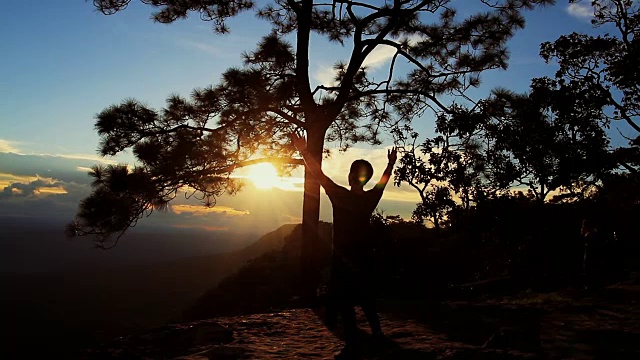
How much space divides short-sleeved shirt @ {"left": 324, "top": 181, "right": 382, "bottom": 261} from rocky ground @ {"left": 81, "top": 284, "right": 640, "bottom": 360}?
1.00 m

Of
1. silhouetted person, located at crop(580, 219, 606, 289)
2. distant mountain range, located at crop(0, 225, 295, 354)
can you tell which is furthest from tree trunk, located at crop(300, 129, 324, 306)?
distant mountain range, located at crop(0, 225, 295, 354)

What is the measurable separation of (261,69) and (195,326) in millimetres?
4428

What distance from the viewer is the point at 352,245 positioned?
3.84m

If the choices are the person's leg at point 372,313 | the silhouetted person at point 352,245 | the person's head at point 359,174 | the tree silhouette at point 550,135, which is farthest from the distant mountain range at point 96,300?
the person's head at point 359,174

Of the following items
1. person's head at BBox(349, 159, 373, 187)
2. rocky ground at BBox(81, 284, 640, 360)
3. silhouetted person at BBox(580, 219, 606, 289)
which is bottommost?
rocky ground at BBox(81, 284, 640, 360)

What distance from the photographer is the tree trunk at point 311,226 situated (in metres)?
7.52

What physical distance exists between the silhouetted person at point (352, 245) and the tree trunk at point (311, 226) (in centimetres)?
360

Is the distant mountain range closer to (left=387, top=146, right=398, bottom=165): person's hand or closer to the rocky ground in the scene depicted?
the rocky ground

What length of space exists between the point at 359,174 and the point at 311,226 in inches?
151

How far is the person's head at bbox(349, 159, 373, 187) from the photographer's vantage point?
3914 mm

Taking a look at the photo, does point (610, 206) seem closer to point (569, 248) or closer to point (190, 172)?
point (569, 248)

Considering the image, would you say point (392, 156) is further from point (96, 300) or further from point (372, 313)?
point (96, 300)

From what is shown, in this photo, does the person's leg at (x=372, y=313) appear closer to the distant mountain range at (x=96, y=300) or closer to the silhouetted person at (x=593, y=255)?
the silhouetted person at (x=593, y=255)

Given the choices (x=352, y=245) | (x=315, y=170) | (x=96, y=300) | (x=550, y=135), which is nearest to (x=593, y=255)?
(x=550, y=135)
